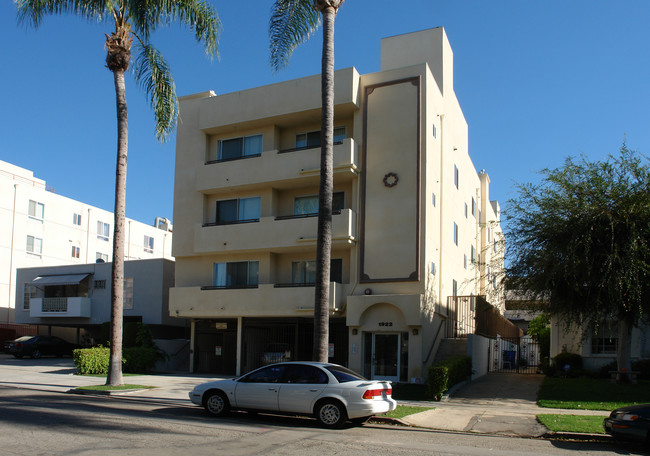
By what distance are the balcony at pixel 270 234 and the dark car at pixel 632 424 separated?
47.6 feet

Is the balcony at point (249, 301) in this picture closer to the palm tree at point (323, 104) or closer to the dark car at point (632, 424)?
the palm tree at point (323, 104)

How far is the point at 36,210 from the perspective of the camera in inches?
2041

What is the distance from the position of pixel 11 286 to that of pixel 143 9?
3577 cm

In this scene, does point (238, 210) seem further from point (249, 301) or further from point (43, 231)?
point (43, 231)

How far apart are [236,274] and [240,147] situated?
5.94 metres

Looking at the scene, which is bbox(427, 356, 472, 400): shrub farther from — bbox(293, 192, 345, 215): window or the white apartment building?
the white apartment building

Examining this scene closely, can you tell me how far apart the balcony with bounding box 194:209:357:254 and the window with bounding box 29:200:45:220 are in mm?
28914

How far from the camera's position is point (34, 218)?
169 ft

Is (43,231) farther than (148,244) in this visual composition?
No

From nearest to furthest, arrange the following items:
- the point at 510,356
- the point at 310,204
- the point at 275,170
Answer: the point at 275,170
the point at 310,204
the point at 510,356

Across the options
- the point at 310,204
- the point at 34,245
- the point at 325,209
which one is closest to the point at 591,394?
the point at 325,209

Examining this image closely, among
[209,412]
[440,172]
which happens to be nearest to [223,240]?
[440,172]

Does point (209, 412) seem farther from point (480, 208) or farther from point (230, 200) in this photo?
point (480, 208)

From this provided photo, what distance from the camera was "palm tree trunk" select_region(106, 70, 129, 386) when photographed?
823 inches
